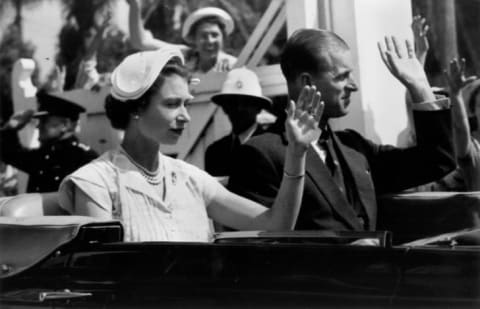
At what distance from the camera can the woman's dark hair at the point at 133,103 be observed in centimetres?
262

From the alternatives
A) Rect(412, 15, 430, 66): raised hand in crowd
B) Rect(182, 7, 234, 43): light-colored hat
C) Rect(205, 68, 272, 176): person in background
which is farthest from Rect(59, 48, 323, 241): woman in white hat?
Rect(182, 7, 234, 43): light-colored hat

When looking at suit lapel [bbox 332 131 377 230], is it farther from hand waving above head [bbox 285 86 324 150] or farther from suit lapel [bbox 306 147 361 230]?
hand waving above head [bbox 285 86 324 150]

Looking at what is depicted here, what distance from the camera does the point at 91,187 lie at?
2.56 metres

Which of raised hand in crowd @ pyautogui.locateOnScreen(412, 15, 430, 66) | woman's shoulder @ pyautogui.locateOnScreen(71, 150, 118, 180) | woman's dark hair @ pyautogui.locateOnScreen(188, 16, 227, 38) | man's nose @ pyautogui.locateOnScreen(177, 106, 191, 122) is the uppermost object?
woman's dark hair @ pyautogui.locateOnScreen(188, 16, 227, 38)

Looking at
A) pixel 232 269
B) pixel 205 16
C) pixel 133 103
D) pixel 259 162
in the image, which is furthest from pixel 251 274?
pixel 205 16

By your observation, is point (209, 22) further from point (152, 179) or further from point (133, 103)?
point (152, 179)

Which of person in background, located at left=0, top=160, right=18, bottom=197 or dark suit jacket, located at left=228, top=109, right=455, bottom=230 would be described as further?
person in background, located at left=0, top=160, right=18, bottom=197

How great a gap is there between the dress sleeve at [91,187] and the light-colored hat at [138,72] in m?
0.21

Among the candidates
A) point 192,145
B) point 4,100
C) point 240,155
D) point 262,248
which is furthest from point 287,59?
point 4,100

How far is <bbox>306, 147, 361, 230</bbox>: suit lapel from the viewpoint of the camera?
7.93 feet

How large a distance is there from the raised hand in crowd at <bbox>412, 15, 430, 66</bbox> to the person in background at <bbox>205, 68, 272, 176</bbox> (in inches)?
19.9

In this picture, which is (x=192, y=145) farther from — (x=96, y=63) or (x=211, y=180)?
(x=96, y=63)

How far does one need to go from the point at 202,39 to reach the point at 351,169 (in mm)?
978

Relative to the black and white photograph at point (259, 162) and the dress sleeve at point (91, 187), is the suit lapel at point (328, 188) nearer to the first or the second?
the black and white photograph at point (259, 162)
